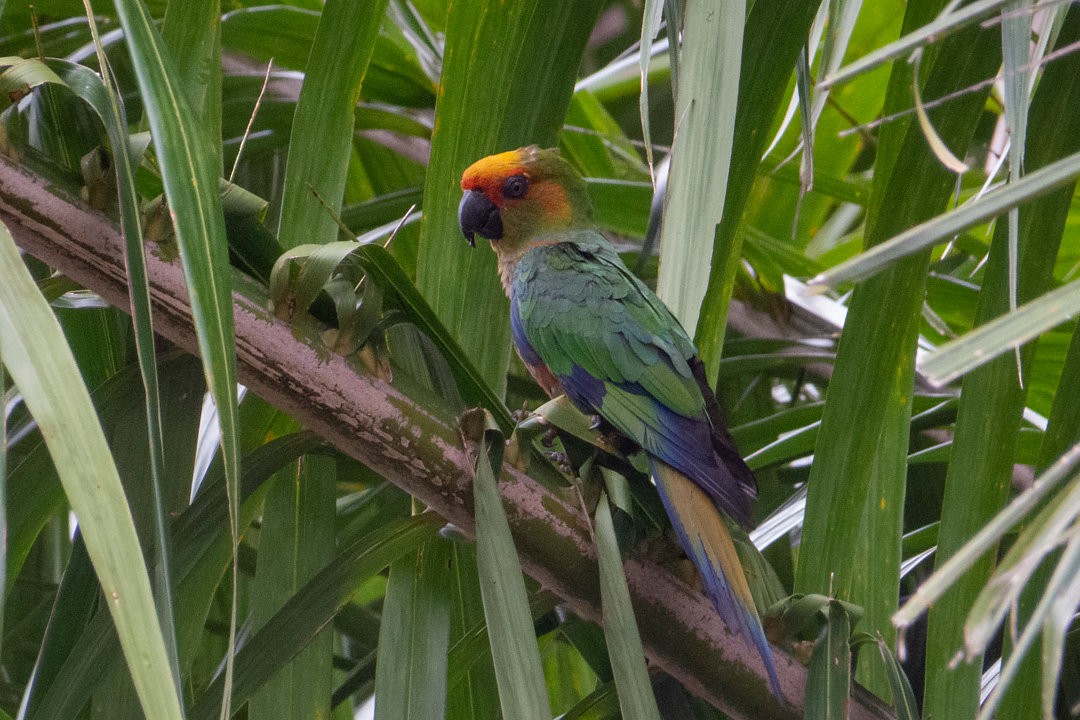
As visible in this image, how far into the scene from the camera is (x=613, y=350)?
131 centimetres

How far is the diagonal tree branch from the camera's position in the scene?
0.82m

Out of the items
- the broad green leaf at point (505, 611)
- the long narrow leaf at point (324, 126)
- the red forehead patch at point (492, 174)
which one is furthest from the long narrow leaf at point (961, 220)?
the red forehead patch at point (492, 174)

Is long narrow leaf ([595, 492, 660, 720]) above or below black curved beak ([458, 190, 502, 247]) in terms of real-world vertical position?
below

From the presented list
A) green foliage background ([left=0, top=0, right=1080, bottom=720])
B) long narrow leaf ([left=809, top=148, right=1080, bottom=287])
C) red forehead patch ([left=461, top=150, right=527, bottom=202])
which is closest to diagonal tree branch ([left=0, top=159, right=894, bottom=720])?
green foliage background ([left=0, top=0, right=1080, bottom=720])

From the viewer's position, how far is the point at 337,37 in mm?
1041

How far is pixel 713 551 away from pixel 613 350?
427mm

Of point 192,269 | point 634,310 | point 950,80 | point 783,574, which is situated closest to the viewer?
point 192,269

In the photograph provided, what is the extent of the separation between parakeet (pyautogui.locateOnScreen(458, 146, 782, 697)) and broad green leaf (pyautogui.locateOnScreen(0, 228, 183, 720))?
48 cm

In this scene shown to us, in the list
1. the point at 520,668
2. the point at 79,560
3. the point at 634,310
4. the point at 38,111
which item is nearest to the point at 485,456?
the point at 520,668

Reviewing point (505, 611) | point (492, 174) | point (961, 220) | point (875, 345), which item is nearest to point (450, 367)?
point (505, 611)

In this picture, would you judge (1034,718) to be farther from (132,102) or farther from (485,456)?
(132,102)

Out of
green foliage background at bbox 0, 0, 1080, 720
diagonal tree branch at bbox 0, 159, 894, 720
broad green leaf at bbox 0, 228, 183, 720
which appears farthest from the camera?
diagonal tree branch at bbox 0, 159, 894, 720

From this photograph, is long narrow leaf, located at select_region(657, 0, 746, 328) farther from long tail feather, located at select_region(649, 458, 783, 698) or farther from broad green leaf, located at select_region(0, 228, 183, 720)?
broad green leaf, located at select_region(0, 228, 183, 720)

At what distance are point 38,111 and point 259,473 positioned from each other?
1.17 ft
